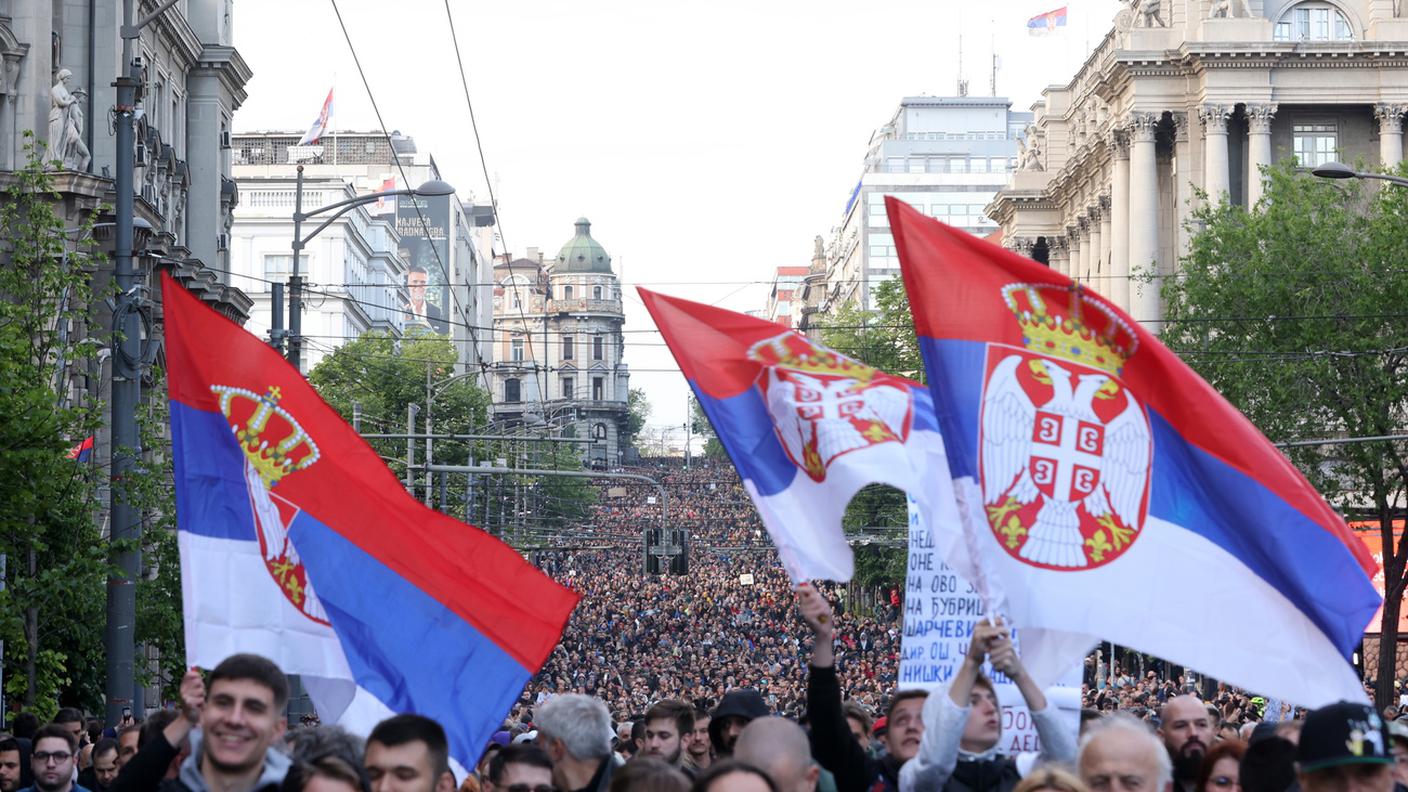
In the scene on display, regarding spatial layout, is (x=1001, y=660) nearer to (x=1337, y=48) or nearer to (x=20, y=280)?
(x=20, y=280)

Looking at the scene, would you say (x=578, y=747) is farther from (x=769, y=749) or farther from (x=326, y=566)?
(x=769, y=749)

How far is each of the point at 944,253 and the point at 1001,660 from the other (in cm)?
201

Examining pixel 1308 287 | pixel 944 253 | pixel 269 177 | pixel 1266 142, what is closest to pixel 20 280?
pixel 944 253

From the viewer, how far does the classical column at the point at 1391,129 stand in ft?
254

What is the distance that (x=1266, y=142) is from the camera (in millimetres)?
78750

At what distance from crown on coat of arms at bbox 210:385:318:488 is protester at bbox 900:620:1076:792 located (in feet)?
10.5

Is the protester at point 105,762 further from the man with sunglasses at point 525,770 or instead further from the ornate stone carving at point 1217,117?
the ornate stone carving at point 1217,117

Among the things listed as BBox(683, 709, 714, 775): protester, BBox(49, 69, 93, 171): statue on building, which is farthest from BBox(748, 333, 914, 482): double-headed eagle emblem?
BBox(49, 69, 93, 171): statue on building

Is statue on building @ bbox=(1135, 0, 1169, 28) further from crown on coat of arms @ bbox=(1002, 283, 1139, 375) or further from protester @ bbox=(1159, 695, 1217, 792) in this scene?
crown on coat of arms @ bbox=(1002, 283, 1139, 375)

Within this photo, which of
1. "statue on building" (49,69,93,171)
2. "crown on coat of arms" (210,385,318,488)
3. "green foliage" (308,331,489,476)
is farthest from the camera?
"green foliage" (308,331,489,476)

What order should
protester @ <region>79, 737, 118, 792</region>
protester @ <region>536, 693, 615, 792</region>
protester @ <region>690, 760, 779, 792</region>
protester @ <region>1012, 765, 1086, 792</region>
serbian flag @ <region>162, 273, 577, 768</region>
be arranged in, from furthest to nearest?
1. protester @ <region>79, 737, 118, 792</region>
2. serbian flag @ <region>162, 273, 577, 768</region>
3. protester @ <region>536, 693, 615, 792</region>
4. protester @ <region>1012, 765, 1086, 792</region>
5. protester @ <region>690, 760, 779, 792</region>

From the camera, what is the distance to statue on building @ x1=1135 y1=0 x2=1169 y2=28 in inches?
3250

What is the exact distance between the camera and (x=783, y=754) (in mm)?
7559

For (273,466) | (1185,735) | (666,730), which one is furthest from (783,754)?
(666,730)
